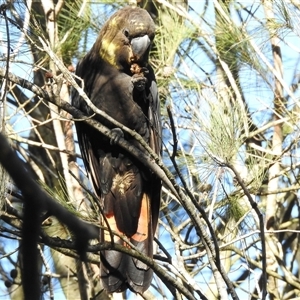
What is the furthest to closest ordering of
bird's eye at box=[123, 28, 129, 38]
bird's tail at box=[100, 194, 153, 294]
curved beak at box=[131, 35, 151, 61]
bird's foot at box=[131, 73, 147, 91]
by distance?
1. bird's eye at box=[123, 28, 129, 38]
2. curved beak at box=[131, 35, 151, 61]
3. bird's foot at box=[131, 73, 147, 91]
4. bird's tail at box=[100, 194, 153, 294]

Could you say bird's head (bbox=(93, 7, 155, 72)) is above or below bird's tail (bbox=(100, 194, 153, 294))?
above

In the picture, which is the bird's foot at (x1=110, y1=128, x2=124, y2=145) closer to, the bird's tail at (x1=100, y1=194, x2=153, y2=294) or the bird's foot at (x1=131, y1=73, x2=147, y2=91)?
the bird's foot at (x1=131, y1=73, x2=147, y2=91)

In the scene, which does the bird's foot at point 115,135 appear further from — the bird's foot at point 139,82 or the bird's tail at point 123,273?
the bird's tail at point 123,273

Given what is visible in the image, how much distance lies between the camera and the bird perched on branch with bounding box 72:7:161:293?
2.75 metres

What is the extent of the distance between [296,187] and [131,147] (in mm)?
1010

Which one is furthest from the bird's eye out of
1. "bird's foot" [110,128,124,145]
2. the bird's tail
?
the bird's tail

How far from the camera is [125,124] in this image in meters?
2.74

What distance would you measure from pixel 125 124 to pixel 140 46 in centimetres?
38

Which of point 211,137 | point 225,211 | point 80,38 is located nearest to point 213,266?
point 211,137

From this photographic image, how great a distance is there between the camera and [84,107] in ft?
8.78

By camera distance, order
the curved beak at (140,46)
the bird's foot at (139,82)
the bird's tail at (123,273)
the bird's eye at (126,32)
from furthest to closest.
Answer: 1. the bird's eye at (126,32)
2. the curved beak at (140,46)
3. the bird's foot at (139,82)
4. the bird's tail at (123,273)

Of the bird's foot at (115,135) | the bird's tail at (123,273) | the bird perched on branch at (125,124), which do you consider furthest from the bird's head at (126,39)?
the bird's tail at (123,273)

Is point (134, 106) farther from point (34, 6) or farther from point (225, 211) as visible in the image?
point (34, 6)

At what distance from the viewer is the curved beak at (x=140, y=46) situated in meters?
2.85
